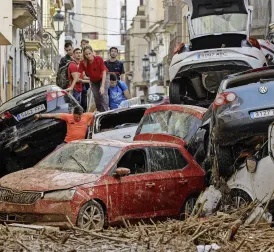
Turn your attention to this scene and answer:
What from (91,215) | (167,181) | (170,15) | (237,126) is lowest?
(170,15)

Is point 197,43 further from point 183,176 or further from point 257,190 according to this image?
point 257,190

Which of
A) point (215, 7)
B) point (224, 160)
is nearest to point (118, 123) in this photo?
point (215, 7)

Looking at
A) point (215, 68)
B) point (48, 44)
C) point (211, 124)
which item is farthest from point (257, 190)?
point (48, 44)

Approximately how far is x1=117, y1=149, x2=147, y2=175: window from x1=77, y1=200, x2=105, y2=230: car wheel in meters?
1.01

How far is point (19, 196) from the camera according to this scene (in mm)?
12695

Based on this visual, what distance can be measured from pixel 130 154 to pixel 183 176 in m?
1.00

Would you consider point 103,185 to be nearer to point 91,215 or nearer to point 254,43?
point 91,215

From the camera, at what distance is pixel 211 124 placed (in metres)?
13.6

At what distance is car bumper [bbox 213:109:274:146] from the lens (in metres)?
12.7

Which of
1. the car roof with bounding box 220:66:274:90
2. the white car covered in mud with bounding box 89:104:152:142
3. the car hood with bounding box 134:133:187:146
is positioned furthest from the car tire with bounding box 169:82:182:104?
the car roof with bounding box 220:66:274:90

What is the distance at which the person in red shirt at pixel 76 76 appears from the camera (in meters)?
20.4

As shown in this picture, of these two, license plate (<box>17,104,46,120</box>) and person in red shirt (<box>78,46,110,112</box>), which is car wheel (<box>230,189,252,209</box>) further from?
person in red shirt (<box>78,46,110,112</box>)

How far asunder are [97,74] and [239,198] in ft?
26.5

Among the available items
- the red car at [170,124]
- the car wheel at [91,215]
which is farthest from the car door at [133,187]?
the red car at [170,124]
